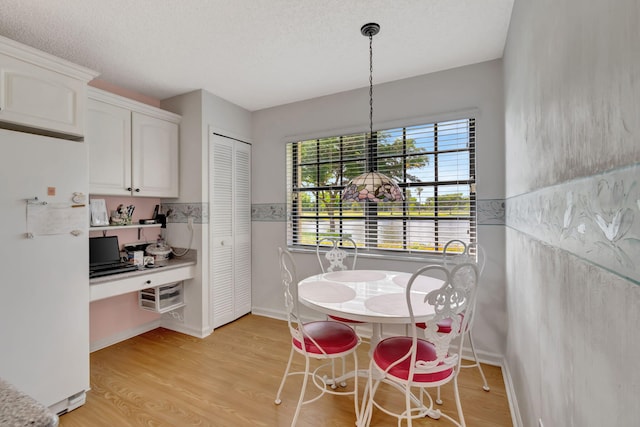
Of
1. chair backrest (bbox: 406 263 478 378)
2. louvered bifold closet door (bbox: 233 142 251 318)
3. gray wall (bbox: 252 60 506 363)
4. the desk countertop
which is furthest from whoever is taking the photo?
louvered bifold closet door (bbox: 233 142 251 318)

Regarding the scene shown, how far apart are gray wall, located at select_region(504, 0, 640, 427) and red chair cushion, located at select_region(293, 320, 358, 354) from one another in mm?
937

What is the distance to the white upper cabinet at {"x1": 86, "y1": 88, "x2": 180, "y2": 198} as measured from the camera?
255 centimetres

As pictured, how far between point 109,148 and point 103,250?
37.1 inches

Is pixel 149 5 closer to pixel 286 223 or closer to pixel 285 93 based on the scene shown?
pixel 285 93

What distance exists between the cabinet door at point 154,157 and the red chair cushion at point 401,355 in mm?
2678

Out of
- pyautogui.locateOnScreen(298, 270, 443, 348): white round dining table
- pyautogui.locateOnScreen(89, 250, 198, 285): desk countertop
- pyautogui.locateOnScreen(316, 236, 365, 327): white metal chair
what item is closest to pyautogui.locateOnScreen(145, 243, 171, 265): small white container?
pyautogui.locateOnScreen(89, 250, 198, 285): desk countertop

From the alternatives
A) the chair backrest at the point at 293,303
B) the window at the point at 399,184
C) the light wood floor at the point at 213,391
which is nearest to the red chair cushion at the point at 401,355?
the chair backrest at the point at 293,303

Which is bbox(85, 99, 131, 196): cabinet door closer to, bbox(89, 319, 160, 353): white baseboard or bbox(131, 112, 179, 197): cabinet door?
bbox(131, 112, 179, 197): cabinet door

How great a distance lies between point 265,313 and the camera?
3652 mm

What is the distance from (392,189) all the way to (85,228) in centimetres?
219

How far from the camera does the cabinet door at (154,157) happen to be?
286 centimetres

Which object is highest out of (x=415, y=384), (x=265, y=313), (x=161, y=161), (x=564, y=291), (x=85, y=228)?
(x=161, y=161)

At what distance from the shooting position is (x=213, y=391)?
7.02 ft

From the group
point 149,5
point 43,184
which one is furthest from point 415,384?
point 149,5
